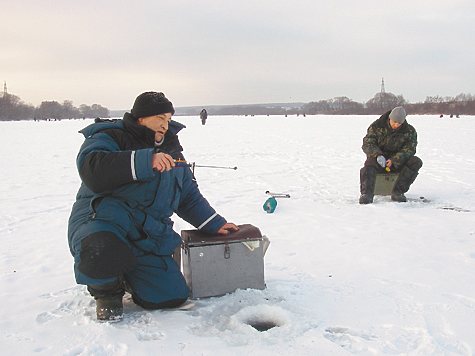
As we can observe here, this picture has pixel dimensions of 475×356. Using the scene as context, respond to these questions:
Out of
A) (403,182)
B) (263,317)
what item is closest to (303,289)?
(263,317)

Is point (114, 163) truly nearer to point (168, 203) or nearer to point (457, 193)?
point (168, 203)

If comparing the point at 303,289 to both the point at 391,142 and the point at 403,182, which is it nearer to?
the point at 403,182

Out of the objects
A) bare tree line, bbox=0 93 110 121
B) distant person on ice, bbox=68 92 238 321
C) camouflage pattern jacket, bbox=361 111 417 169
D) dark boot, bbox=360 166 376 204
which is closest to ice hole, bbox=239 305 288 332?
distant person on ice, bbox=68 92 238 321

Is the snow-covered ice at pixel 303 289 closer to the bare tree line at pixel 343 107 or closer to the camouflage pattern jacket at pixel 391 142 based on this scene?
the camouflage pattern jacket at pixel 391 142

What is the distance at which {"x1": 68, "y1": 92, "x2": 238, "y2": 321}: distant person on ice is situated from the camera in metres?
2.31

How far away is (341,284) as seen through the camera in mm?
3023

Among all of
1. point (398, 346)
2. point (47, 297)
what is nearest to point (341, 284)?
point (398, 346)

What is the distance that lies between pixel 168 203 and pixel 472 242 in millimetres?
2928

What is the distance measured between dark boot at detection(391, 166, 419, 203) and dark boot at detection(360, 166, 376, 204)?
33 centimetres

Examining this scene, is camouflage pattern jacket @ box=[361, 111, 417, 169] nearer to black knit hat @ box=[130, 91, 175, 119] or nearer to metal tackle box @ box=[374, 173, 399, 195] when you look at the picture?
metal tackle box @ box=[374, 173, 399, 195]

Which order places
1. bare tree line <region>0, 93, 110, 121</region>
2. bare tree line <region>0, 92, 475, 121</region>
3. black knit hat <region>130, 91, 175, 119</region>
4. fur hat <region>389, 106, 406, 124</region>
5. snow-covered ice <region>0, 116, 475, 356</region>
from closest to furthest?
snow-covered ice <region>0, 116, 475, 356</region>
black knit hat <region>130, 91, 175, 119</region>
fur hat <region>389, 106, 406, 124</region>
bare tree line <region>0, 92, 475, 121</region>
bare tree line <region>0, 93, 110, 121</region>

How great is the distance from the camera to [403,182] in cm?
566

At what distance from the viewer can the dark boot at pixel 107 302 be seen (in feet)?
7.95

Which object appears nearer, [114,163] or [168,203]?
[114,163]
